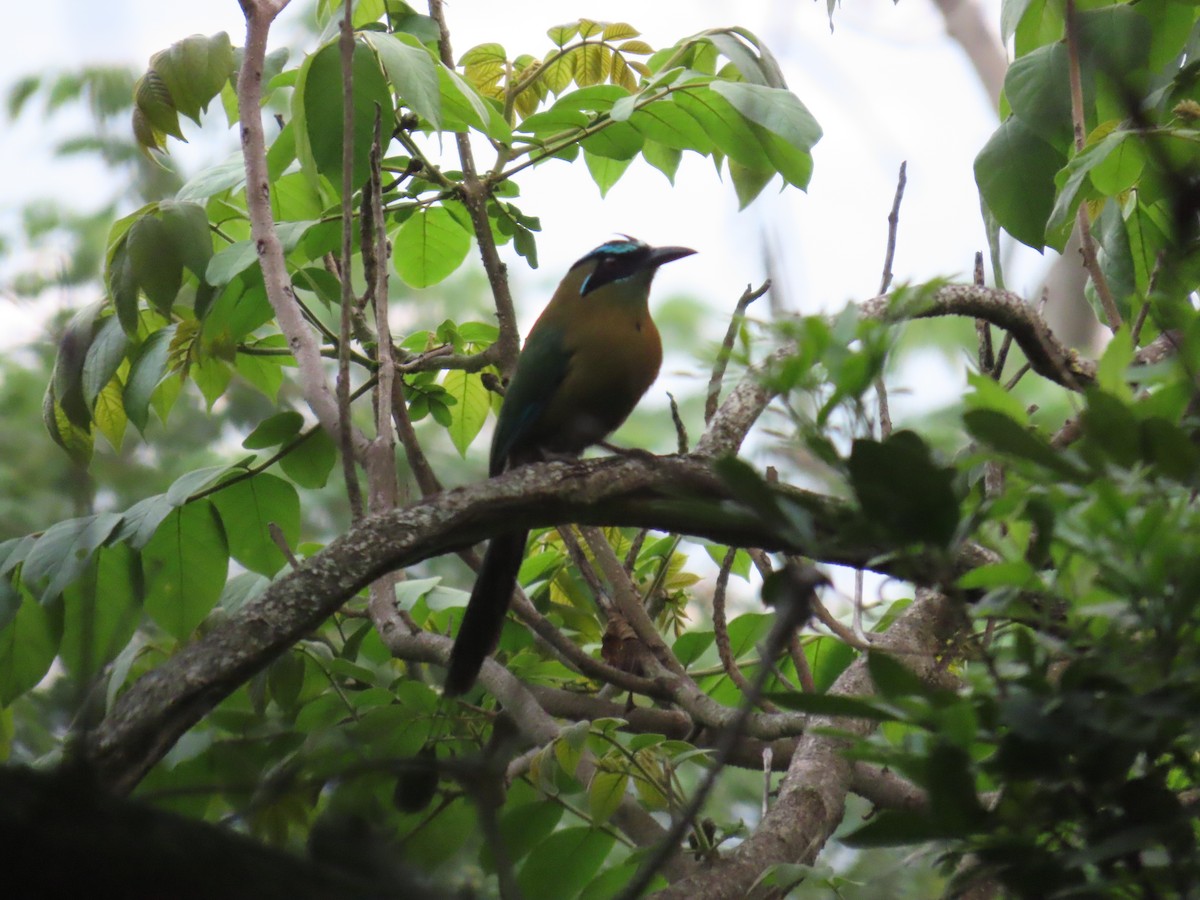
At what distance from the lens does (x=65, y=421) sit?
237cm

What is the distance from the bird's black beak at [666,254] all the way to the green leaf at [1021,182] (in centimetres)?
115

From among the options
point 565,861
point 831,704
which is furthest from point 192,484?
point 831,704

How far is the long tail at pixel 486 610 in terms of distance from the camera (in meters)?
2.21

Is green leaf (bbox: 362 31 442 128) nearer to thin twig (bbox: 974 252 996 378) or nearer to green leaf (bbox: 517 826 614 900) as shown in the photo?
thin twig (bbox: 974 252 996 378)

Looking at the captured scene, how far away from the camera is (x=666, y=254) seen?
10.8 feet

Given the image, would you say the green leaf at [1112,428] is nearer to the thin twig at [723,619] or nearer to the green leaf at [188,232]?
the thin twig at [723,619]

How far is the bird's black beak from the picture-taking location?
329cm

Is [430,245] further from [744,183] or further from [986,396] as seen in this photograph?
[986,396]

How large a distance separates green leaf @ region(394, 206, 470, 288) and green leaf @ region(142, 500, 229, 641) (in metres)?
0.84

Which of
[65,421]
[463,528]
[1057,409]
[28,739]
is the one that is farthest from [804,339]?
[28,739]

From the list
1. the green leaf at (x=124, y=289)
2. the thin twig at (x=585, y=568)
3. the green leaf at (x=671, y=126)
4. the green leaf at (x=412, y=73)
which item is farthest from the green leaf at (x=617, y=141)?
the green leaf at (x=124, y=289)

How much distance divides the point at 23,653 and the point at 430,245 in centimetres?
127

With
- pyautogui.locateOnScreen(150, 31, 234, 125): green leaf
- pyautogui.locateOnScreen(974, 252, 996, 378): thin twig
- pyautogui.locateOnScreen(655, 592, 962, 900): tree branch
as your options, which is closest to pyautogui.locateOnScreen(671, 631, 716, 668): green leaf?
pyautogui.locateOnScreen(655, 592, 962, 900): tree branch

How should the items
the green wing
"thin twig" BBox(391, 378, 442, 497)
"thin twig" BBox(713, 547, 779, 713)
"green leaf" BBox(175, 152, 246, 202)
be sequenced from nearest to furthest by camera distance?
"thin twig" BBox(391, 378, 442, 497) → "thin twig" BBox(713, 547, 779, 713) → "green leaf" BBox(175, 152, 246, 202) → the green wing
